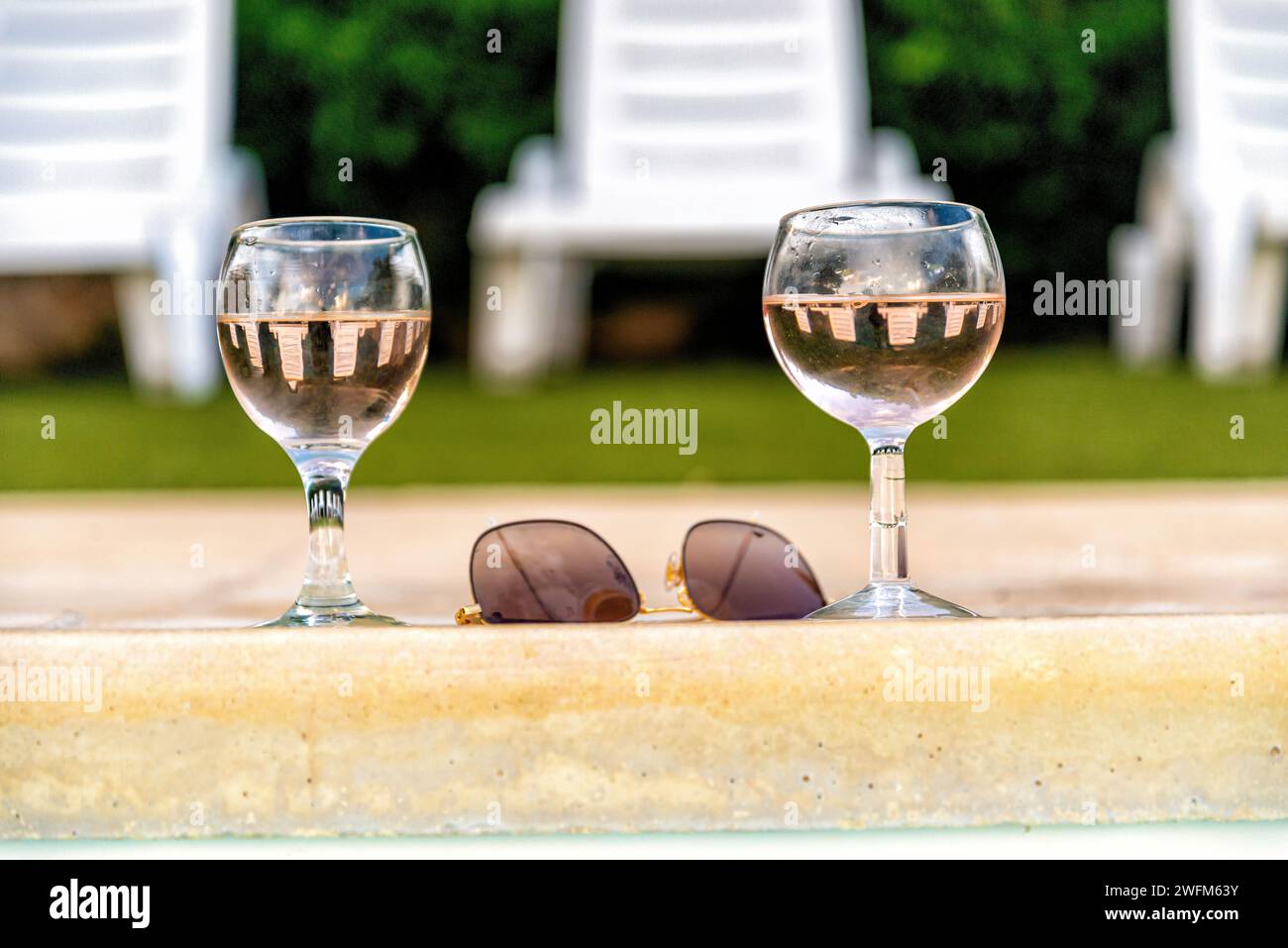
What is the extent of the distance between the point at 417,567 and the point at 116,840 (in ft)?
2.37

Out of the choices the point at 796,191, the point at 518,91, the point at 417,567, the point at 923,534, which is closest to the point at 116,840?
the point at 417,567

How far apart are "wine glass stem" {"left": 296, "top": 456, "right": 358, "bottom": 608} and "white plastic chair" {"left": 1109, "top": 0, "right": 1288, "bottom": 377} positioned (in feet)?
12.3

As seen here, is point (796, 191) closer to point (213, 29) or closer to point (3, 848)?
point (213, 29)

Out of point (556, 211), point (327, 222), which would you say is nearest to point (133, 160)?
point (556, 211)

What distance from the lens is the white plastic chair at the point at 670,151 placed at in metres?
4.09

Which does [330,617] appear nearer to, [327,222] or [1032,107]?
[327,222]

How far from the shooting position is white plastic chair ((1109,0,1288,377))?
420 centimetres

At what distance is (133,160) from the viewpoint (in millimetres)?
4559

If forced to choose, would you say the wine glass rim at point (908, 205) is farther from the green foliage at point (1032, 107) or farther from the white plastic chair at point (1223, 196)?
the green foliage at point (1032, 107)

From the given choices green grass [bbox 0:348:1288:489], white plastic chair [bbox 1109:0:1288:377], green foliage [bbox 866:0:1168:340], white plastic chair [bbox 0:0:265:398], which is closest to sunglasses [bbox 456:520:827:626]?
green grass [bbox 0:348:1288:489]

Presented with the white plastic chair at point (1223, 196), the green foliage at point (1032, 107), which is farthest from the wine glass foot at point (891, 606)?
the green foliage at point (1032, 107)

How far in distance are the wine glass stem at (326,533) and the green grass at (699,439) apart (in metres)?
1.77

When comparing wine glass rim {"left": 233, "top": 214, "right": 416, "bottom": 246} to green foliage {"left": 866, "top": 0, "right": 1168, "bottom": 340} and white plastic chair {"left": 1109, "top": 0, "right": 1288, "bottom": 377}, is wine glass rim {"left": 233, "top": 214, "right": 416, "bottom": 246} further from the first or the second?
green foliage {"left": 866, "top": 0, "right": 1168, "bottom": 340}

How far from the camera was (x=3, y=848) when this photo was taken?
750 mm
